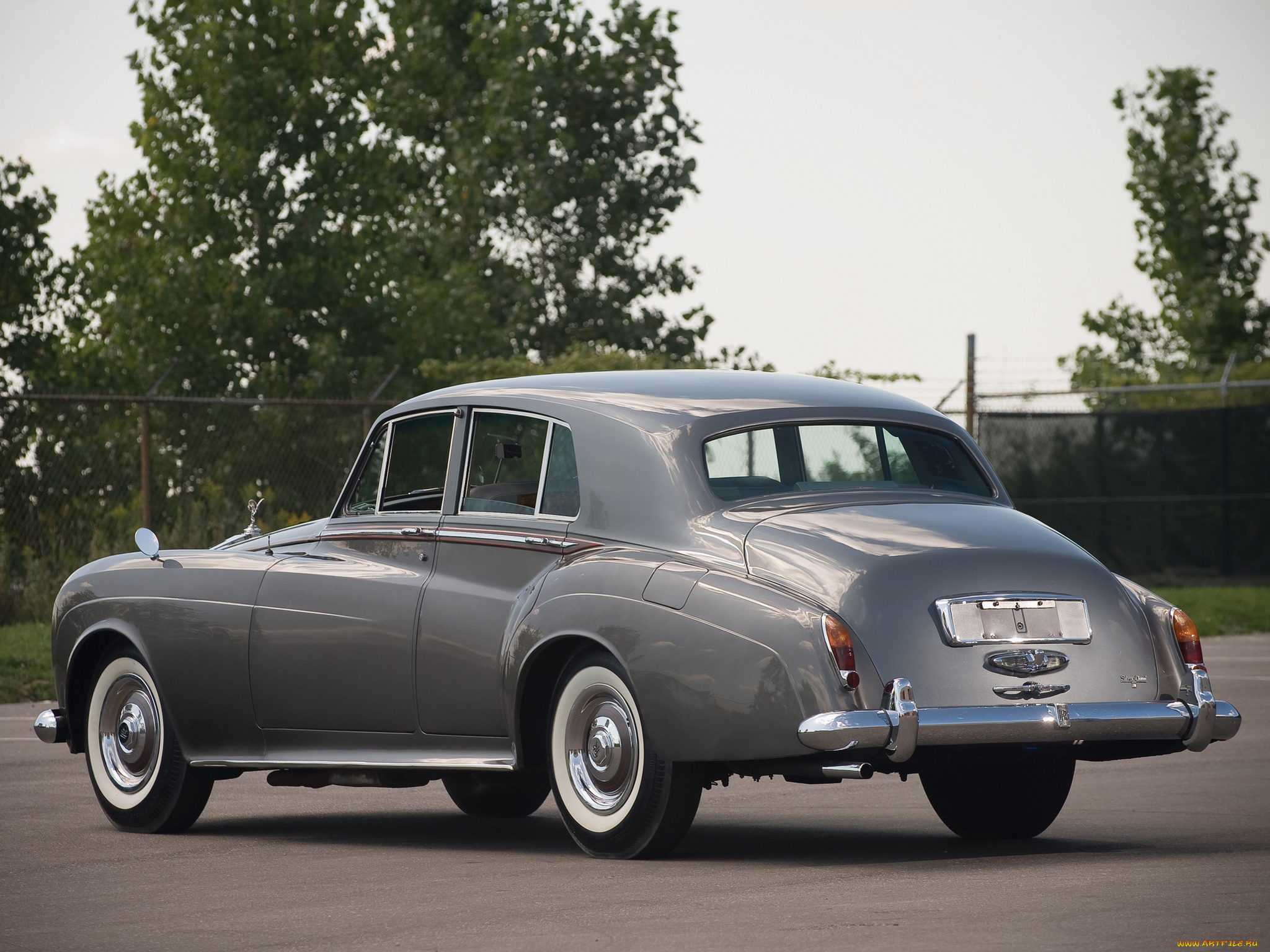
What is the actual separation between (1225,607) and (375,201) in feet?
57.3

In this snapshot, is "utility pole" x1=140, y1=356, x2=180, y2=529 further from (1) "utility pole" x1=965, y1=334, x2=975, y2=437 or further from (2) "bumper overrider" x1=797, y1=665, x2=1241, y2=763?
(2) "bumper overrider" x1=797, y1=665, x2=1241, y2=763

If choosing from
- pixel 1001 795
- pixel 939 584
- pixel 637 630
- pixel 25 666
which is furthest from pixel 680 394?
pixel 25 666

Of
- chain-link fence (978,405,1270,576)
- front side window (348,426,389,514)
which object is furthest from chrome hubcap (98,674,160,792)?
chain-link fence (978,405,1270,576)

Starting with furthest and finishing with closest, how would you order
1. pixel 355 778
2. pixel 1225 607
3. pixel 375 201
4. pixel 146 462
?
pixel 375 201
pixel 1225 607
pixel 146 462
pixel 355 778

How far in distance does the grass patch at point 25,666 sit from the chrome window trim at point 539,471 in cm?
671

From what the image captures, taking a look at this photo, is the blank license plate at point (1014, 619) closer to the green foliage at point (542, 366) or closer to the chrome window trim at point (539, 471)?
the chrome window trim at point (539, 471)

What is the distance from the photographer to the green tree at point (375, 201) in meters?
30.4

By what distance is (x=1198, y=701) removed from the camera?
6.72 meters

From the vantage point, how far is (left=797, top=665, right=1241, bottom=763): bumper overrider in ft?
19.9

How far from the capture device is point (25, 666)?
14969 mm

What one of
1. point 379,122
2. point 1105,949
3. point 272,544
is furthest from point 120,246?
point 1105,949

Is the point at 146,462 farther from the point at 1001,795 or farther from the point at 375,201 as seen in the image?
→ the point at 375,201

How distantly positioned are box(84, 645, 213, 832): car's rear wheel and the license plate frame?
3.53 metres

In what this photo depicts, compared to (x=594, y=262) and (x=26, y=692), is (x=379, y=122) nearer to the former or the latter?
(x=594, y=262)
